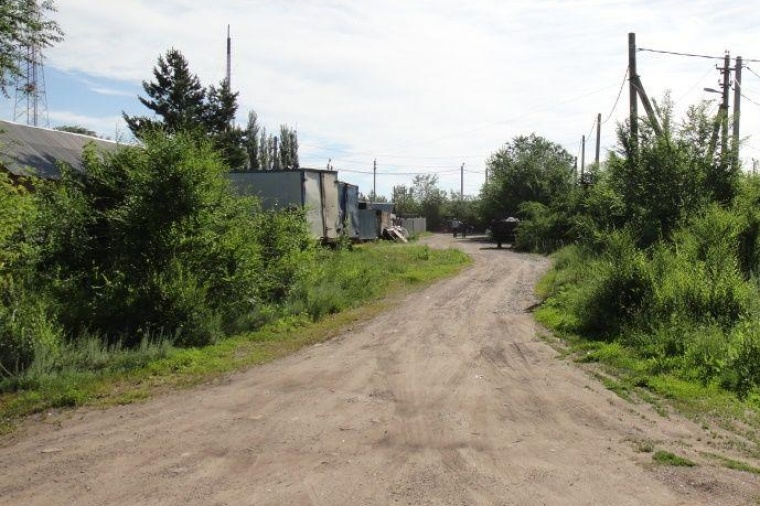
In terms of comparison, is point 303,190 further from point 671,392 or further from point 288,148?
point 288,148

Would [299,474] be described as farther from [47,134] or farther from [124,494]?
[47,134]

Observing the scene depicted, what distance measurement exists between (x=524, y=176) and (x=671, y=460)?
45552 millimetres

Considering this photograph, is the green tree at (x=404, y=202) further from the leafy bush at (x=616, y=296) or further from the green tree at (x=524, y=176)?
the leafy bush at (x=616, y=296)

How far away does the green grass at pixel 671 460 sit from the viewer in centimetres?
512

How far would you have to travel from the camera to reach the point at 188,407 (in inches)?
270

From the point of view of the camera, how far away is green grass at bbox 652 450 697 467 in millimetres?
5117

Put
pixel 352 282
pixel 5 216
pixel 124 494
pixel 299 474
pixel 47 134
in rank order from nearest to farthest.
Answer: pixel 124 494, pixel 299 474, pixel 5 216, pixel 352 282, pixel 47 134

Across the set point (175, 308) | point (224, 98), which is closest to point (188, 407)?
point (175, 308)

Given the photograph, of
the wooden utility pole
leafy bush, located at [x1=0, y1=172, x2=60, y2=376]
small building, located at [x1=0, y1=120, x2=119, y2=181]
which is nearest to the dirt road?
leafy bush, located at [x1=0, y1=172, x2=60, y2=376]

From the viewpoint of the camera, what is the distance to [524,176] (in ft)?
161

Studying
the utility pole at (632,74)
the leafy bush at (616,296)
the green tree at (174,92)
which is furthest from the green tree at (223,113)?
the leafy bush at (616,296)

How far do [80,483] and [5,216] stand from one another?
5938 mm

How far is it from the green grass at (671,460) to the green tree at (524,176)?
42038 mm

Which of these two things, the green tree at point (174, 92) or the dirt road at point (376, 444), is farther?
the green tree at point (174, 92)
